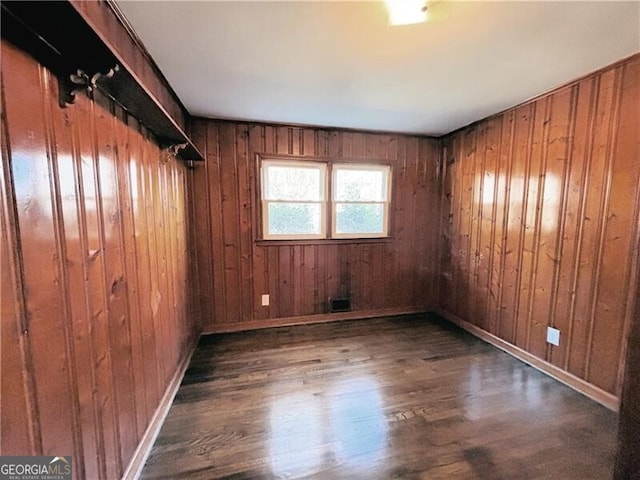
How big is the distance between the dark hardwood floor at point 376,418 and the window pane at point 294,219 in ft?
4.08

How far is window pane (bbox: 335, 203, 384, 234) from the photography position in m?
3.53

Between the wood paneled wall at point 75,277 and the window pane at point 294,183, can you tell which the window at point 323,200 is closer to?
the window pane at point 294,183

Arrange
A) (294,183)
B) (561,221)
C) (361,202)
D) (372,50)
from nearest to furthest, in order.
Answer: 1. (372,50)
2. (561,221)
3. (294,183)
4. (361,202)

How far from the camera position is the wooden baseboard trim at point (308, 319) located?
3281 mm

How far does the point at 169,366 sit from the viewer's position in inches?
84.8

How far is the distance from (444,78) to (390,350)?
232 cm

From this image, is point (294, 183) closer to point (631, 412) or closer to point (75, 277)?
point (75, 277)

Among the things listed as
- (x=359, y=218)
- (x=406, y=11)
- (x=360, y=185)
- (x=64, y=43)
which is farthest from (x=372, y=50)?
(x=359, y=218)

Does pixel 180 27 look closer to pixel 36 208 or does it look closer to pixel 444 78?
pixel 36 208

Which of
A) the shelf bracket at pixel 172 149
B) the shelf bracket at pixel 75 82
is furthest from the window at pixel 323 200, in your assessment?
the shelf bracket at pixel 75 82

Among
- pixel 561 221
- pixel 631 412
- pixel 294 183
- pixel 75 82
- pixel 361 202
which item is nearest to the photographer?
pixel 631 412

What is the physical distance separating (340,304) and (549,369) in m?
2.01

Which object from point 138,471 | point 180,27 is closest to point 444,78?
point 180,27

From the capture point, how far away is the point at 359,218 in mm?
3596
